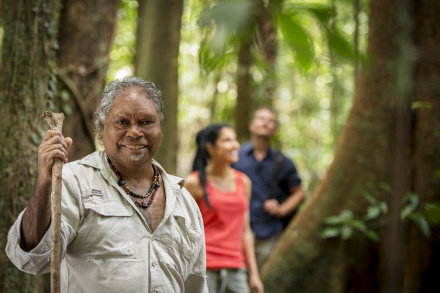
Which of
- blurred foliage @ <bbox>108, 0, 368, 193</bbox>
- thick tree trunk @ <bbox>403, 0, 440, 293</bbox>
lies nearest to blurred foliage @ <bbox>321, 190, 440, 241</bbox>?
thick tree trunk @ <bbox>403, 0, 440, 293</bbox>

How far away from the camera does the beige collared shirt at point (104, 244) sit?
7.07 ft

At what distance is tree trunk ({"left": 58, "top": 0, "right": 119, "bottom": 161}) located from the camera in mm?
5090

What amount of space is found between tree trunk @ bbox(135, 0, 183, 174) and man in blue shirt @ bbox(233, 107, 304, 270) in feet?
3.59

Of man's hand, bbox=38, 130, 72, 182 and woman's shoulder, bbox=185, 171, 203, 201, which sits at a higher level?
man's hand, bbox=38, 130, 72, 182

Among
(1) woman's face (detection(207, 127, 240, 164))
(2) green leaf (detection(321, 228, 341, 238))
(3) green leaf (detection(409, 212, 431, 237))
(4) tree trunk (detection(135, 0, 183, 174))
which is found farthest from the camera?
(2) green leaf (detection(321, 228, 341, 238))

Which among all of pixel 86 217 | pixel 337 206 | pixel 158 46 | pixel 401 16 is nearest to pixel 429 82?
pixel 337 206

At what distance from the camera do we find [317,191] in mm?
5656

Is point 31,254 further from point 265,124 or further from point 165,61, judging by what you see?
point 265,124

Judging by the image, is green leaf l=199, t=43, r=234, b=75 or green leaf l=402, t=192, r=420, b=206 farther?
green leaf l=402, t=192, r=420, b=206

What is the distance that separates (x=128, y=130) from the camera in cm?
246

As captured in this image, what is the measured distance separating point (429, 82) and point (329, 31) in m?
3.43

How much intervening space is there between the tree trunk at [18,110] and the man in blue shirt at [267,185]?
3.00 meters

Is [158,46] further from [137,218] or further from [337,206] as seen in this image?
[137,218]

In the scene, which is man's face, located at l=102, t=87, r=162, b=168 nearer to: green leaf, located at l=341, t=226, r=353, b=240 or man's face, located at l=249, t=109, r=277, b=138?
green leaf, located at l=341, t=226, r=353, b=240
